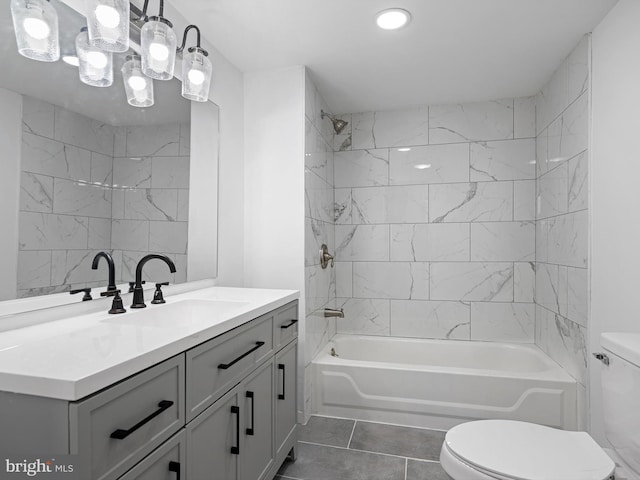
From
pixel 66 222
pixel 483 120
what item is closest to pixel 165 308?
pixel 66 222

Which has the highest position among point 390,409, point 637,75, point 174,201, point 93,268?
point 637,75

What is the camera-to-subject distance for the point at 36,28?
1243mm

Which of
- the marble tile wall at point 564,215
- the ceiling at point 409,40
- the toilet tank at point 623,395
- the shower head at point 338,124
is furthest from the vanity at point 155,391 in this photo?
the shower head at point 338,124

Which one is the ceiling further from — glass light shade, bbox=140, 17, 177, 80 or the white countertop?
the white countertop

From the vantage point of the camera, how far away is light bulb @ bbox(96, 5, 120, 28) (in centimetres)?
130

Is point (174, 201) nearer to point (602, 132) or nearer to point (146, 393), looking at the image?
point (146, 393)

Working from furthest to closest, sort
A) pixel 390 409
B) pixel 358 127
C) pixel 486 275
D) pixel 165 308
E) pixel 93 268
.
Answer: pixel 358 127, pixel 486 275, pixel 390 409, pixel 165 308, pixel 93 268

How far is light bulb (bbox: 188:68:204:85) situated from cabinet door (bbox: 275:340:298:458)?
137 centimetres

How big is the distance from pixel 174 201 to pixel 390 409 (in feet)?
6.28

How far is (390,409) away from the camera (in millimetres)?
2537

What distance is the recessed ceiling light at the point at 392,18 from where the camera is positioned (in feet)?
6.28

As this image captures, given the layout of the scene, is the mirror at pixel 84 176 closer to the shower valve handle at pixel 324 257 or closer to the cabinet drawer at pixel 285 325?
the cabinet drawer at pixel 285 325

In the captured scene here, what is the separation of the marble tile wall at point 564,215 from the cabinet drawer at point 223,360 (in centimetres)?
185

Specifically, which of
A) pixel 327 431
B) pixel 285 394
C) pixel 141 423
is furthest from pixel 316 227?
pixel 141 423
